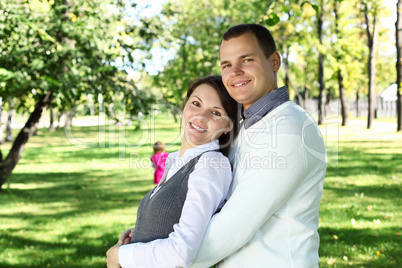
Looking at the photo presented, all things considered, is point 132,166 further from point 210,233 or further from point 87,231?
point 210,233

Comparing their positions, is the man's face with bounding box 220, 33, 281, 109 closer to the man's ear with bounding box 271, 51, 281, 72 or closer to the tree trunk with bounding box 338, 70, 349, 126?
the man's ear with bounding box 271, 51, 281, 72

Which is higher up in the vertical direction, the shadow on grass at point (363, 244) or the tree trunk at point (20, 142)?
the tree trunk at point (20, 142)

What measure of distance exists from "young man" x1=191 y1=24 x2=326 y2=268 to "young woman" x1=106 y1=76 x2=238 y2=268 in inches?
3.0

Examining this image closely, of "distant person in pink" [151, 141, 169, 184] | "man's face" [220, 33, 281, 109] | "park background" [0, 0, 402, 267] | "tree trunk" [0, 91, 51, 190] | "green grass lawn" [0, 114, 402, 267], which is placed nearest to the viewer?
"man's face" [220, 33, 281, 109]

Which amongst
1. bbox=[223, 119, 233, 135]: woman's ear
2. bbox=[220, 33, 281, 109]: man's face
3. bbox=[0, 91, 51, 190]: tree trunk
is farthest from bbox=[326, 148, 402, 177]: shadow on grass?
bbox=[220, 33, 281, 109]: man's face

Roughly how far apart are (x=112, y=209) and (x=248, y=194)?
22.2ft

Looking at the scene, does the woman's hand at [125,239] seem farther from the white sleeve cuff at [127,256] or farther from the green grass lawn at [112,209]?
the green grass lawn at [112,209]

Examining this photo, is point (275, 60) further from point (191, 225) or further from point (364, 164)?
point (364, 164)

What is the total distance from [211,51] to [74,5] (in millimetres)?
24226

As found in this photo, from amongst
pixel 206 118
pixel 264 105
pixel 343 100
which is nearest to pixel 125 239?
pixel 206 118

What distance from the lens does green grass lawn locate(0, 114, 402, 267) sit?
205 inches

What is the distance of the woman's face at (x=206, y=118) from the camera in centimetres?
213

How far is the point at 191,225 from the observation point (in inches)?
65.0

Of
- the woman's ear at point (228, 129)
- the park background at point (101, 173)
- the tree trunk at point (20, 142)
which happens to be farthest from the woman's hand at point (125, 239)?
the tree trunk at point (20, 142)
